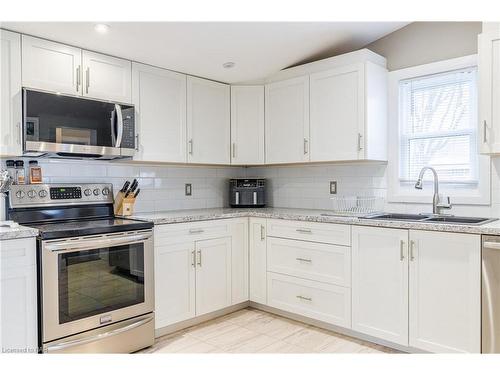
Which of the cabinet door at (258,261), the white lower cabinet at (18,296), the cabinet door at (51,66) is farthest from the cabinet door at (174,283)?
the cabinet door at (51,66)

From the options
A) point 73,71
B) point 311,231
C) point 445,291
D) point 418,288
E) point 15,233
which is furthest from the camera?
point 311,231

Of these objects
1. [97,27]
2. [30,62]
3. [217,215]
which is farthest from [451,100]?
[30,62]

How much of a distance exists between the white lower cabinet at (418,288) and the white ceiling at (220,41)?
1.59 metres

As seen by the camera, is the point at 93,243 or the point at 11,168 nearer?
the point at 93,243


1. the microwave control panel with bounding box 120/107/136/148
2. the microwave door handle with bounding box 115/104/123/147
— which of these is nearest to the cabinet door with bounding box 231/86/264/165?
the microwave control panel with bounding box 120/107/136/148

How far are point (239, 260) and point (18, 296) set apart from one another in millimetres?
1715

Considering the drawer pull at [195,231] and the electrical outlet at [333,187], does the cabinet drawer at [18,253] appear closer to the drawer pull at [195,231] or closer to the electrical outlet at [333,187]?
the drawer pull at [195,231]

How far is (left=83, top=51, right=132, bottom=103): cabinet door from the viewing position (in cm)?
272

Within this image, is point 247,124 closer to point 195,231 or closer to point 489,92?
point 195,231

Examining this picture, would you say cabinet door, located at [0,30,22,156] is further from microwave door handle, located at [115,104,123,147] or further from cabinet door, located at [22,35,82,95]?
microwave door handle, located at [115,104,123,147]

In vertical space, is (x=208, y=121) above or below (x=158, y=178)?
above

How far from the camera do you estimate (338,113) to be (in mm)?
3133

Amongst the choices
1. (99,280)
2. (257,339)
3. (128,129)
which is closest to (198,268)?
(257,339)

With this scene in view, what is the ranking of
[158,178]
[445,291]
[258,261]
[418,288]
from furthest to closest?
[158,178] → [258,261] → [418,288] → [445,291]
